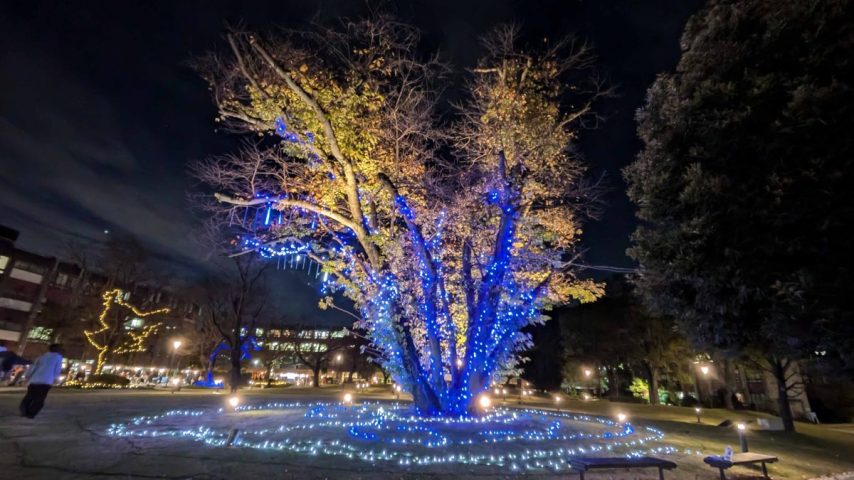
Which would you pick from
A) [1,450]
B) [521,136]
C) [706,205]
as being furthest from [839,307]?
[1,450]

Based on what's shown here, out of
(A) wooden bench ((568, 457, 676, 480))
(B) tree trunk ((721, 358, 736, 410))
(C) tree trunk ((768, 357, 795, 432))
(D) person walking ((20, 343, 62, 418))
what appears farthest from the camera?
(B) tree trunk ((721, 358, 736, 410))

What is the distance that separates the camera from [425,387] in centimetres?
1186

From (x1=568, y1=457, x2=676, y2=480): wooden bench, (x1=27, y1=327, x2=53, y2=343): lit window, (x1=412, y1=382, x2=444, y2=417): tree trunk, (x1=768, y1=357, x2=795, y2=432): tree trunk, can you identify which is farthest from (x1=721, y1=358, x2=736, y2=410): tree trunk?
(x1=27, y1=327, x2=53, y2=343): lit window

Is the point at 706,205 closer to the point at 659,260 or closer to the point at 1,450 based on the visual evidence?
the point at 659,260

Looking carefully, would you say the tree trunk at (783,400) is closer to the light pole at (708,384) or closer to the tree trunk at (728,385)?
the light pole at (708,384)

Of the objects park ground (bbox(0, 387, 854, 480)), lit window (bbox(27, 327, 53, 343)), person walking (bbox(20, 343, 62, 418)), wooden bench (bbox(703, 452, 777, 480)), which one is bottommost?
park ground (bbox(0, 387, 854, 480))

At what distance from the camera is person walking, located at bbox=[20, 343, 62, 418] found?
30.2ft

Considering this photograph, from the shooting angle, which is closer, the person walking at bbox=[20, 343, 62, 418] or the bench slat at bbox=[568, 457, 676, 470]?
the bench slat at bbox=[568, 457, 676, 470]

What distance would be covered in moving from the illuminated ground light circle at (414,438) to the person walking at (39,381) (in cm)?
196

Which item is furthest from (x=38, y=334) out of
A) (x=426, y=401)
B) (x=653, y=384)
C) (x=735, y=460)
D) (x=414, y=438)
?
(x=735, y=460)

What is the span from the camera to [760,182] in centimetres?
562

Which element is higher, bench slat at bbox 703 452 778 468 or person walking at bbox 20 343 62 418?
person walking at bbox 20 343 62 418

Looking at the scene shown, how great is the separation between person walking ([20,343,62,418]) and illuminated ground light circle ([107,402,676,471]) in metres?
1.96

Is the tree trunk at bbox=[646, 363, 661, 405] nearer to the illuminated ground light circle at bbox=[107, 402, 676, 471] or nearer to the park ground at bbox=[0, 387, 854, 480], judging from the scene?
the illuminated ground light circle at bbox=[107, 402, 676, 471]
